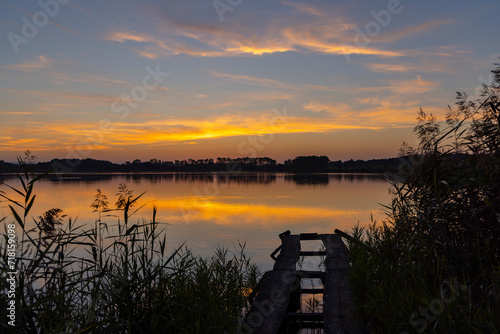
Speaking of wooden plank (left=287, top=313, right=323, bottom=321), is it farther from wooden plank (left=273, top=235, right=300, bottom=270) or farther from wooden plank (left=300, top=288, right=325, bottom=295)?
wooden plank (left=300, top=288, right=325, bottom=295)

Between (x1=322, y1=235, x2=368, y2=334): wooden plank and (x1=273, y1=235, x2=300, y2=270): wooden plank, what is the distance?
78 cm

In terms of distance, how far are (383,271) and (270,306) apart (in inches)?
68.9

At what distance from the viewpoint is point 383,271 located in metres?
5.82

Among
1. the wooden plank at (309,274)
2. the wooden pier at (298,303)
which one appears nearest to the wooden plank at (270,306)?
the wooden pier at (298,303)

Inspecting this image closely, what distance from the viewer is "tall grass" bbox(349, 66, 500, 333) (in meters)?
4.40

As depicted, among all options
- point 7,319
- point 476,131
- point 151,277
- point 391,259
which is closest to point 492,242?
point 476,131

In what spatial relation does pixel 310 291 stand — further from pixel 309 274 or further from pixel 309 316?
pixel 309 316

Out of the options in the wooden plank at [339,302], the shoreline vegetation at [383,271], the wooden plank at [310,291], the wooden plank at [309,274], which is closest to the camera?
the shoreline vegetation at [383,271]

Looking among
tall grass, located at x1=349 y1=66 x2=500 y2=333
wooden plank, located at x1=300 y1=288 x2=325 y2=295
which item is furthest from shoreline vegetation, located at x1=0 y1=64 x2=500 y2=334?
wooden plank, located at x1=300 y1=288 x2=325 y2=295

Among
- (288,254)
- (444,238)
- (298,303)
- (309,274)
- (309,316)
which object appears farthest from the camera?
(288,254)

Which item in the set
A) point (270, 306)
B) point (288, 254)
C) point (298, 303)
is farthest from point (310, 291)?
point (270, 306)

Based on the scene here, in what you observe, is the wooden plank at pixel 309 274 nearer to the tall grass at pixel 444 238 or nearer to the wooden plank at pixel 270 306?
the wooden plank at pixel 270 306

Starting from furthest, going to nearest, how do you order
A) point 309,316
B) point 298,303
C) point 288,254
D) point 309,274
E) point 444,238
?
point 288,254 → point 298,303 → point 309,274 → point 309,316 → point 444,238

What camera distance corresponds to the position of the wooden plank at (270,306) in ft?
16.8
